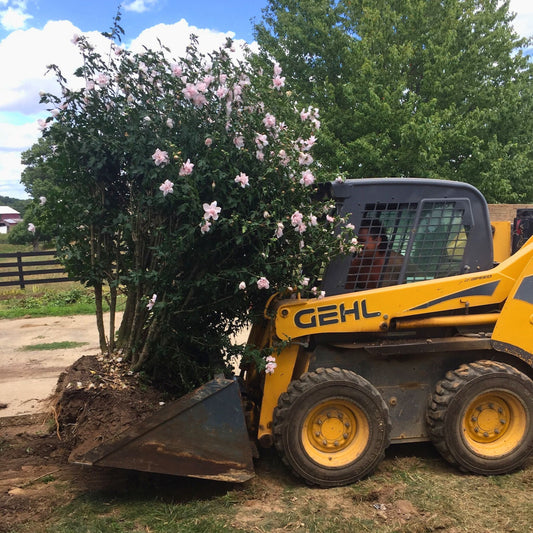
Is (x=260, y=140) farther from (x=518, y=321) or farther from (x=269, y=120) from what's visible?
(x=518, y=321)

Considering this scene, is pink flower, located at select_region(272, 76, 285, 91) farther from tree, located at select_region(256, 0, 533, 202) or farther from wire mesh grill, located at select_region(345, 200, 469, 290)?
tree, located at select_region(256, 0, 533, 202)

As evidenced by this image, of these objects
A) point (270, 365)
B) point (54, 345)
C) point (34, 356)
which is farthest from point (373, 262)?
point (54, 345)

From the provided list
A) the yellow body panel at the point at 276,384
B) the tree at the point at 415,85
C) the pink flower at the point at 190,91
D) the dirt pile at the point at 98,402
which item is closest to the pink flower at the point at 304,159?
the pink flower at the point at 190,91

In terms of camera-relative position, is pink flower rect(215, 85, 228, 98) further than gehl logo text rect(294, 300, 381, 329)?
No

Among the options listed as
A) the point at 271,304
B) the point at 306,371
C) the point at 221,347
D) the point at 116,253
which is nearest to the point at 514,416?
the point at 306,371

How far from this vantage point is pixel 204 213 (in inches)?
143

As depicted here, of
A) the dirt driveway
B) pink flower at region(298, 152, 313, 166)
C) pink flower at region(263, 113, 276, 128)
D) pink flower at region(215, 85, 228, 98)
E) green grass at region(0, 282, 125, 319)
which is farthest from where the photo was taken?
green grass at region(0, 282, 125, 319)

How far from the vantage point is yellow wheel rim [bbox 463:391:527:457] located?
4199 millimetres

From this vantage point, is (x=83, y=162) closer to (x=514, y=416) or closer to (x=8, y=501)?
(x=8, y=501)

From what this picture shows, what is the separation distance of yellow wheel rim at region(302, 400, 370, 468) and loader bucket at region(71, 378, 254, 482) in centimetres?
58

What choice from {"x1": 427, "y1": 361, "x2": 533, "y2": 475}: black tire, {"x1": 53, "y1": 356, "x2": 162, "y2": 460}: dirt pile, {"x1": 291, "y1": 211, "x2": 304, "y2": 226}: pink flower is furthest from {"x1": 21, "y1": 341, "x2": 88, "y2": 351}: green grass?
{"x1": 427, "y1": 361, "x2": 533, "y2": 475}: black tire

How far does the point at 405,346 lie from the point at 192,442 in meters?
1.75

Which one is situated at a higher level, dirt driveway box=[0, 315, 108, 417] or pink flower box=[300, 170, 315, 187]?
pink flower box=[300, 170, 315, 187]

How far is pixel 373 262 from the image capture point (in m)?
4.27
